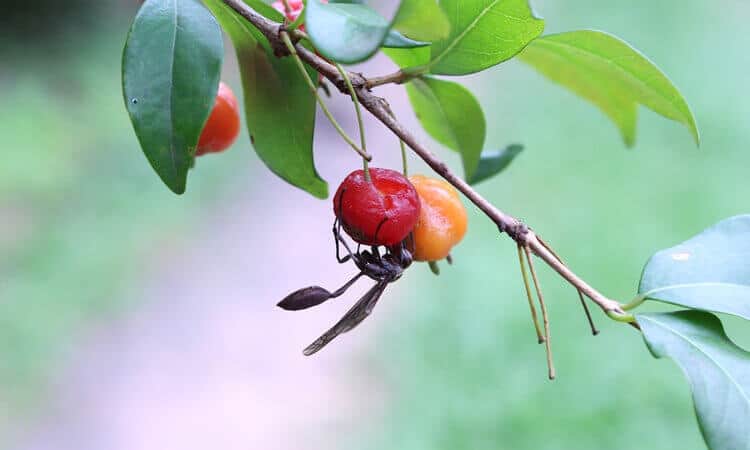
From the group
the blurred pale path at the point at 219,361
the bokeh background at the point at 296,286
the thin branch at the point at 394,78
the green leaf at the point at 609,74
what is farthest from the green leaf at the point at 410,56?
the blurred pale path at the point at 219,361

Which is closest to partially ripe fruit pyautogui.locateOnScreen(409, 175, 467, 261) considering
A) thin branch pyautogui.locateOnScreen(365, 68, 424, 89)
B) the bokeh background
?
thin branch pyautogui.locateOnScreen(365, 68, 424, 89)

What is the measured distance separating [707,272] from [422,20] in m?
0.35

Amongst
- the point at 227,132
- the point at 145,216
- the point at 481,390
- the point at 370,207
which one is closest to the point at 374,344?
the point at 481,390

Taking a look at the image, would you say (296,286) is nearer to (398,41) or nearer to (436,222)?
(436,222)

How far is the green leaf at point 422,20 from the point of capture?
0.51 meters

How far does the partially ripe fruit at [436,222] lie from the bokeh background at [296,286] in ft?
6.01

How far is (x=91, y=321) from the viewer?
3.09 m

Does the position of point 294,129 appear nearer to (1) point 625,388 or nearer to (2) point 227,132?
(2) point 227,132

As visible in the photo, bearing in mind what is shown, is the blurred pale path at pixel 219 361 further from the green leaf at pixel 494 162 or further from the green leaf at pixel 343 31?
the green leaf at pixel 343 31

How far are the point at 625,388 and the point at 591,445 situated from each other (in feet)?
0.90

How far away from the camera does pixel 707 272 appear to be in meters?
0.68

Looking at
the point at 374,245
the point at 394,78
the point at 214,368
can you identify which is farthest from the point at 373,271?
the point at 214,368

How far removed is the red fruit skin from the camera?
2.08 ft

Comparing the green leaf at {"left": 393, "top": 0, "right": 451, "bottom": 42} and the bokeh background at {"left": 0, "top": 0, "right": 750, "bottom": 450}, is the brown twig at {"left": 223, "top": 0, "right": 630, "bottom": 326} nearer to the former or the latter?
the green leaf at {"left": 393, "top": 0, "right": 451, "bottom": 42}
